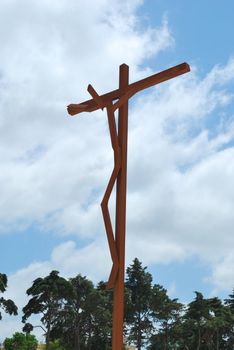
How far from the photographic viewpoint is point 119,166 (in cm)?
729

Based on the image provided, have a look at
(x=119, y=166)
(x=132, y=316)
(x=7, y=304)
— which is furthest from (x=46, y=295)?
(x=119, y=166)

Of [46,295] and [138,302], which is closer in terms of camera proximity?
[46,295]

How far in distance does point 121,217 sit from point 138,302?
31.5m

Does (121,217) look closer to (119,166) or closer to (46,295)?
(119,166)


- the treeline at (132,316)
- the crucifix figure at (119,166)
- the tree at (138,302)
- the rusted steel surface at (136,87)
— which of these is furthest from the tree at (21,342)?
A: the crucifix figure at (119,166)

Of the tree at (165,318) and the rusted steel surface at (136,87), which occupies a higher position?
the tree at (165,318)

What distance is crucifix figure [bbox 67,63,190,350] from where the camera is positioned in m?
6.83

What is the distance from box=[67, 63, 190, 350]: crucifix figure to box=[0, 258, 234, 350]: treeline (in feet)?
78.5

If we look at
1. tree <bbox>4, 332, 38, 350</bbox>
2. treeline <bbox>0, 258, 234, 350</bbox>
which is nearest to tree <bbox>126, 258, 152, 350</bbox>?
treeline <bbox>0, 258, 234, 350</bbox>

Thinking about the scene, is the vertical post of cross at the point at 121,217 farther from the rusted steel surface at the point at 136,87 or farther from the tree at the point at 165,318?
the tree at the point at 165,318

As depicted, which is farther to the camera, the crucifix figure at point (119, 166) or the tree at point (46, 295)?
the tree at point (46, 295)

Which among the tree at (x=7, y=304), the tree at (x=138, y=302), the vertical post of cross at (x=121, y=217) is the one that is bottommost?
the vertical post of cross at (x=121, y=217)

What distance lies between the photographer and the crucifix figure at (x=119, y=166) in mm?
6831

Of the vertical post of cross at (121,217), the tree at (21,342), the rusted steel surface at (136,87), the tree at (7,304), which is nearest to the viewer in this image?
the vertical post of cross at (121,217)
